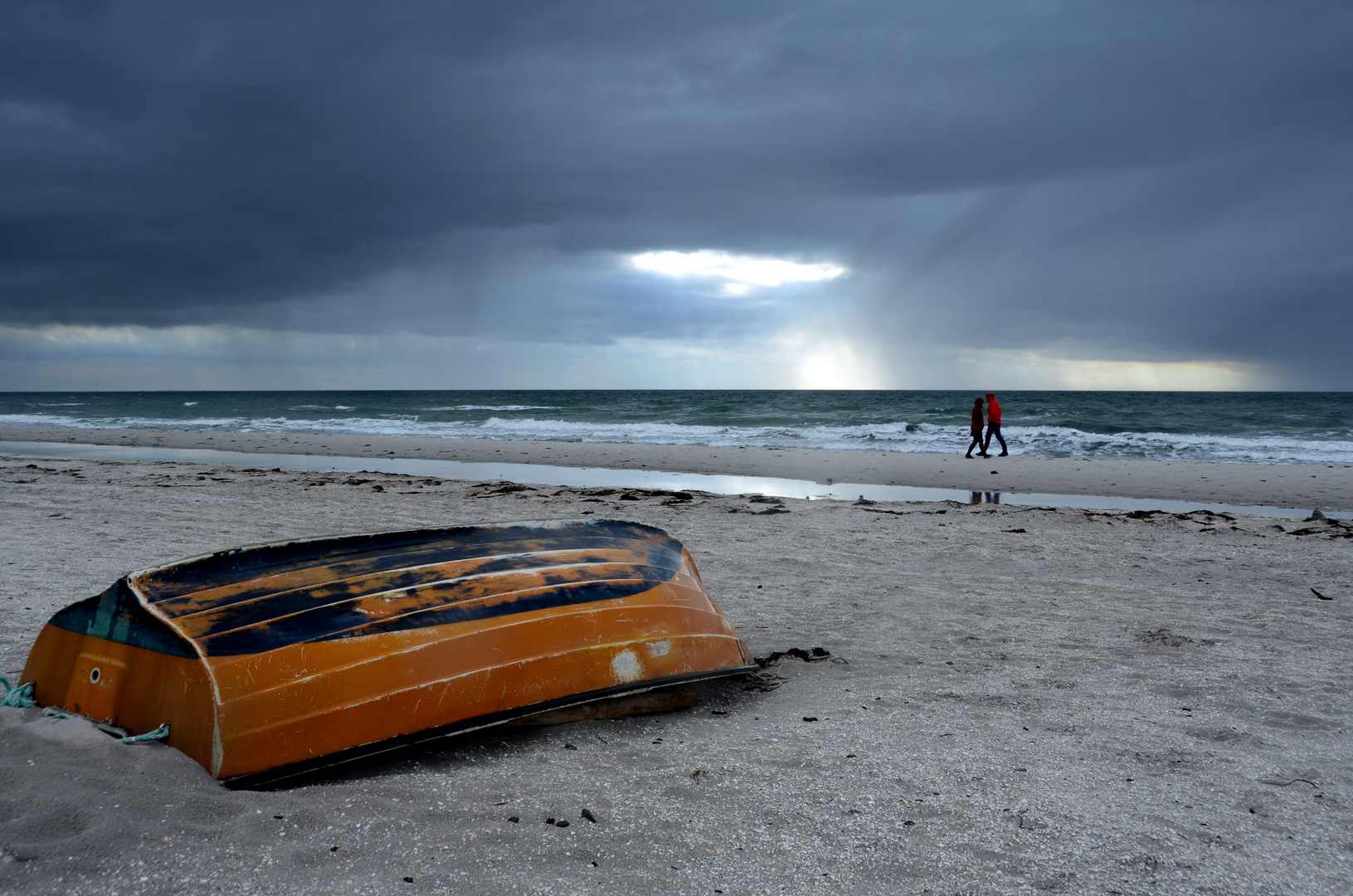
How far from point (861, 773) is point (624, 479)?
1102 cm

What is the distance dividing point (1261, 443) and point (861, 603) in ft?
71.8

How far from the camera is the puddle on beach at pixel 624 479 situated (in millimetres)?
10773

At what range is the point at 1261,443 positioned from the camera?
21.2 metres

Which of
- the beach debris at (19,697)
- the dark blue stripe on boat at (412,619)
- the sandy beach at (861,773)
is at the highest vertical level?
the dark blue stripe on boat at (412,619)

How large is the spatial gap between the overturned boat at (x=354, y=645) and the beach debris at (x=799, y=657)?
2.00 ft

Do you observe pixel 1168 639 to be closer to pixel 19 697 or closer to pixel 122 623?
pixel 122 623

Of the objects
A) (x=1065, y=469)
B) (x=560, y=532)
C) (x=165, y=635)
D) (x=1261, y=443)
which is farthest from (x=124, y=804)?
(x=1261, y=443)

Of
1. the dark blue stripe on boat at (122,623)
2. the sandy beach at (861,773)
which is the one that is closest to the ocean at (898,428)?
the sandy beach at (861,773)

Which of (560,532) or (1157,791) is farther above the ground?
(560,532)

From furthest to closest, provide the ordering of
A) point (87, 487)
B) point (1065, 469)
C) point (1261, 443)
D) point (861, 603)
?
point (1261, 443), point (1065, 469), point (87, 487), point (861, 603)

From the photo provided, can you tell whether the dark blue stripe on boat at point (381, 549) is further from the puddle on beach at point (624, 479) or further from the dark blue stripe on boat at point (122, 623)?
the puddle on beach at point (624, 479)

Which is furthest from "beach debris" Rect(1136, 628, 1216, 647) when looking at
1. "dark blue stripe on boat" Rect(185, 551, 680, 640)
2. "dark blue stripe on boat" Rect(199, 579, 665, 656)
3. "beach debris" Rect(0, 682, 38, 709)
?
"beach debris" Rect(0, 682, 38, 709)

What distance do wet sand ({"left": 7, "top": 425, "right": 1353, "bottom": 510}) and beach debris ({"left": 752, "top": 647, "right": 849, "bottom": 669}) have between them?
896 cm

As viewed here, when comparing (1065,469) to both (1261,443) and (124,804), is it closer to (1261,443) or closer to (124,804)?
(1261,443)
